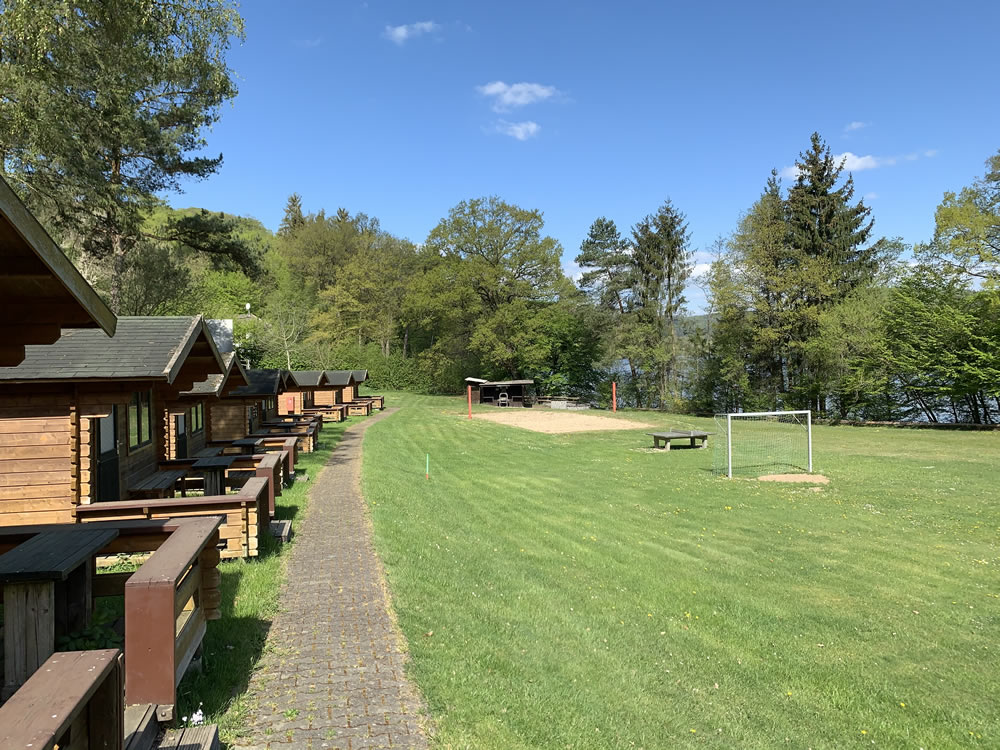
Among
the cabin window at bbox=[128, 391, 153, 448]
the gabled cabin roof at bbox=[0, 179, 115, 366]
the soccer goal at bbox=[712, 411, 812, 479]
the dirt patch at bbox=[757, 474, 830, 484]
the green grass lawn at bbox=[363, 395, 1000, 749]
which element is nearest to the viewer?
the gabled cabin roof at bbox=[0, 179, 115, 366]

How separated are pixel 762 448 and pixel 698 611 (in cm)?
1917

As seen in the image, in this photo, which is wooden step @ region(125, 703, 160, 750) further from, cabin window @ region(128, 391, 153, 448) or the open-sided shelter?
the open-sided shelter

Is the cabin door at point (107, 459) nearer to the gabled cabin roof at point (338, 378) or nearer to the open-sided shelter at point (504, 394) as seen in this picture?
the gabled cabin roof at point (338, 378)

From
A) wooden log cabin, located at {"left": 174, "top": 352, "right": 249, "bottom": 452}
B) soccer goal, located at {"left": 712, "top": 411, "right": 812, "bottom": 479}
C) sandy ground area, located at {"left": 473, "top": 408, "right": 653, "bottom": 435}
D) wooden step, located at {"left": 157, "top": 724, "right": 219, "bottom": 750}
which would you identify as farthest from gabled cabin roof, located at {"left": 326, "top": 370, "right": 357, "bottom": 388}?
wooden step, located at {"left": 157, "top": 724, "right": 219, "bottom": 750}

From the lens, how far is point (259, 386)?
21.5m

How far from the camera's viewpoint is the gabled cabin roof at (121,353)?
27.4ft

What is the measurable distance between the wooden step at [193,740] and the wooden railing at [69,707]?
1067 mm

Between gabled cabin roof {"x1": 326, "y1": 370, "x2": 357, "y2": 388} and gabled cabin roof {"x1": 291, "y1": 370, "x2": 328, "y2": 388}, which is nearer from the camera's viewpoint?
gabled cabin roof {"x1": 291, "y1": 370, "x2": 328, "y2": 388}

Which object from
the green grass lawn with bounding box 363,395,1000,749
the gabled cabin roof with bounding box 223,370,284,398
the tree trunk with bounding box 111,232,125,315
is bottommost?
the green grass lawn with bounding box 363,395,1000,749

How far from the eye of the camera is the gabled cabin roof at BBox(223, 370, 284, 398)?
2016cm

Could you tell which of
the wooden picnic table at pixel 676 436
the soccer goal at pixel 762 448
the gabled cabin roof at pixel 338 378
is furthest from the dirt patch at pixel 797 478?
the gabled cabin roof at pixel 338 378

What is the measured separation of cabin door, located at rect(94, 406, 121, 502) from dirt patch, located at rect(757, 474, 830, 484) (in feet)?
49.8

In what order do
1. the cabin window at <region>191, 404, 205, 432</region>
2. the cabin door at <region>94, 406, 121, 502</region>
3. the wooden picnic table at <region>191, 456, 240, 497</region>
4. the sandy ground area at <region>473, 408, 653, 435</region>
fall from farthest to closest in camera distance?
the sandy ground area at <region>473, 408, 653, 435</region> → the cabin window at <region>191, 404, 205, 432</region> → the wooden picnic table at <region>191, 456, 240, 497</region> → the cabin door at <region>94, 406, 121, 502</region>

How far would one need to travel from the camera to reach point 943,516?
12.2 meters
